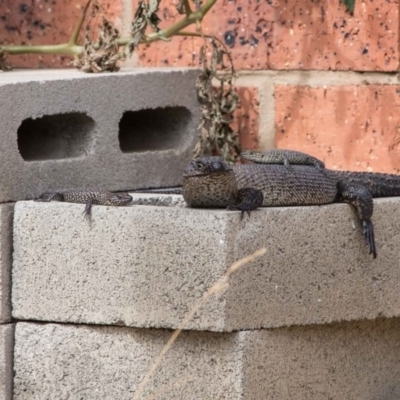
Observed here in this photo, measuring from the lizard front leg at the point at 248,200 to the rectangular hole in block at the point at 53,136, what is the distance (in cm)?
68

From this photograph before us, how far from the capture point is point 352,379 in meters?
3.11

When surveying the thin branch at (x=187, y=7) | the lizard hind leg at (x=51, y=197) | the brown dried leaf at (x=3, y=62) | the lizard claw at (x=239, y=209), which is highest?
the thin branch at (x=187, y=7)

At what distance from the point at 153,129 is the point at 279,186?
81 centimetres

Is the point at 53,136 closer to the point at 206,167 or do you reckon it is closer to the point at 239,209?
the point at 206,167

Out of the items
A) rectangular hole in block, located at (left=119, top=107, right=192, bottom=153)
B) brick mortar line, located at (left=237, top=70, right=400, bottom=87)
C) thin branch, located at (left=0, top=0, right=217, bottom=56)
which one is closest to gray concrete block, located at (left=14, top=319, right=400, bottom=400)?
brick mortar line, located at (left=237, top=70, right=400, bottom=87)

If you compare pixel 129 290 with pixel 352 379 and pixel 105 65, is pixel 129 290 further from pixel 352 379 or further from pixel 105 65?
pixel 105 65

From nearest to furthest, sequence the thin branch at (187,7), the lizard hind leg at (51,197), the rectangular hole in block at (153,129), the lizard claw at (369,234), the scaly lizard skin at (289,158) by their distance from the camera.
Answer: the lizard claw at (369,234) → the lizard hind leg at (51,197) → the scaly lizard skin at (289,158) → the thin branch at (187,7) → the rectangular hole in block at (153,129)

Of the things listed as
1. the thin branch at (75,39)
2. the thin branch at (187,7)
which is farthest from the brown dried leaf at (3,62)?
the thin branch at (187,7)

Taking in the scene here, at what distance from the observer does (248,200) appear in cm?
288

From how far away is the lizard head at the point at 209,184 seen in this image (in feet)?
9.45

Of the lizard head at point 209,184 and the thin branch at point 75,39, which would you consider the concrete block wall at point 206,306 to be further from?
the thin branch at point 75,39

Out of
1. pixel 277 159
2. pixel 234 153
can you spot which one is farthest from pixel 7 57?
pixel 277 159

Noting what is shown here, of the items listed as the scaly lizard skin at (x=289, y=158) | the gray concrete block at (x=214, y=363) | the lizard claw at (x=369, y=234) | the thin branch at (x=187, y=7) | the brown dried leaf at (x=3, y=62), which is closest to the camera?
the gray concrete block at (x=214, y=363)

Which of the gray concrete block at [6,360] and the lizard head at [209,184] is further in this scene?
the gray concrete block at [6,360]
